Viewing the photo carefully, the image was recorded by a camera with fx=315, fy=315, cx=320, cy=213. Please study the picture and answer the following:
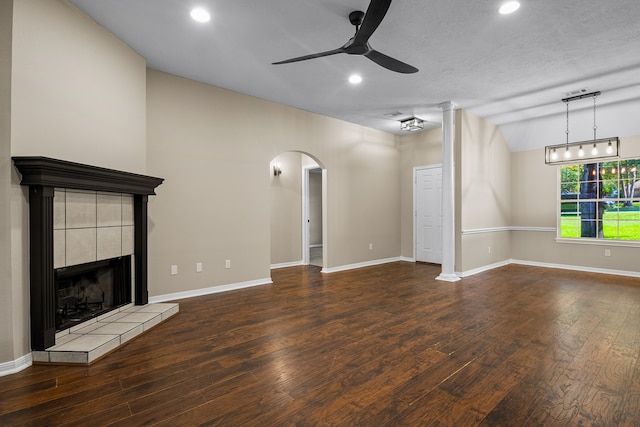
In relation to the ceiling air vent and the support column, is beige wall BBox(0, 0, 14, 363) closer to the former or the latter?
the support column

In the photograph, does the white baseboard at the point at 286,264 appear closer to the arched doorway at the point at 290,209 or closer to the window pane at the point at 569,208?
the arched doorway at the point at 290,209

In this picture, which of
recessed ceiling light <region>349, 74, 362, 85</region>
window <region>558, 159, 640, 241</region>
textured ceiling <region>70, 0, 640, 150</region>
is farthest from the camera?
window <region>558, 159, 640, 241</region>

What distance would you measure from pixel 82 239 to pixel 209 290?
73.0 inches

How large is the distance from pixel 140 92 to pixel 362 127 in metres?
4.14

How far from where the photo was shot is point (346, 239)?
6.21 meters

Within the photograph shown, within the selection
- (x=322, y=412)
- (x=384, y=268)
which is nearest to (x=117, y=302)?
(x=322, y=412)

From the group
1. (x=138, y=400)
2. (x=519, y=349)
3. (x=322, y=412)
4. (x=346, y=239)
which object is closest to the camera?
(x=322, y=412)

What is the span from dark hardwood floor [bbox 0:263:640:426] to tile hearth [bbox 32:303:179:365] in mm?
82

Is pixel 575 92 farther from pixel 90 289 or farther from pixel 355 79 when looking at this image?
pixel 90 289

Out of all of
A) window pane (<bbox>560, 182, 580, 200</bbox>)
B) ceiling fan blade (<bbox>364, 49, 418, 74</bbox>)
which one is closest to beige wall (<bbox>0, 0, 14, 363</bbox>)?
ceiling fan blade (<bbox>364, 49, 418, 74</bbox>)

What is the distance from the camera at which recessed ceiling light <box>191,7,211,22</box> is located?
2.76 metres

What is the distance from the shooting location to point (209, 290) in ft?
14.3

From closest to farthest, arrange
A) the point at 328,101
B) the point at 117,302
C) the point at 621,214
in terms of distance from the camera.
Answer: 1. the point at 117,302
2. the point at 328,101
3. the point at 621,214

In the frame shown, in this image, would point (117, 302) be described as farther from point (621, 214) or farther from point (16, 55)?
point (621, 214)
